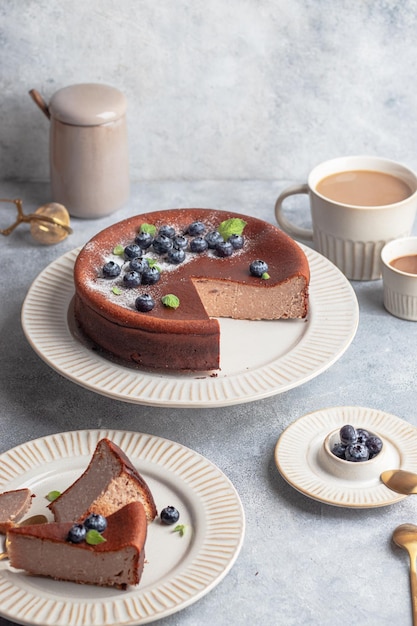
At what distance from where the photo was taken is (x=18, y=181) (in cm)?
359

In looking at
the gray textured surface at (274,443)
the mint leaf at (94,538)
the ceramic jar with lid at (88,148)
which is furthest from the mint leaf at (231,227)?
the mint leaf at (94,538)

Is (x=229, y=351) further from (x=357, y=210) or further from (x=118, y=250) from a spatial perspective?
(x=357, y=210)

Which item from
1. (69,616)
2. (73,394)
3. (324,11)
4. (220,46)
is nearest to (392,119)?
(324,11)

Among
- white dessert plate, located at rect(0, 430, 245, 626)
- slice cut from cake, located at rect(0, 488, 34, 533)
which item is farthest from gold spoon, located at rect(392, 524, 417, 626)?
slice cut from cake, located at rect(0, 488, 34, 533)

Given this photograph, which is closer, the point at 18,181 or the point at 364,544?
the point at 364,544

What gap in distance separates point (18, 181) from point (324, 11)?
1312 mm

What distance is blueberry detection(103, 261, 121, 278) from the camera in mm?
2559

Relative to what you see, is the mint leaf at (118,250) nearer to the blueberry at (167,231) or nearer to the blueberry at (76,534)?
the blueberry at (167,231)

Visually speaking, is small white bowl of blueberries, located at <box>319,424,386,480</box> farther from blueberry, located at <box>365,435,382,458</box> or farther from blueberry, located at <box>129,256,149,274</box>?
blueberry, located at <box>129,256,149,274</box>

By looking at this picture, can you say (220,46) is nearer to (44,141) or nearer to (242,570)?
(44,141)

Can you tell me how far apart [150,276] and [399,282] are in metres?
0.76

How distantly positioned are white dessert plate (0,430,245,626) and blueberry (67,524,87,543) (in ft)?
0.34

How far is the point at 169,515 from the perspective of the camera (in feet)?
6.48

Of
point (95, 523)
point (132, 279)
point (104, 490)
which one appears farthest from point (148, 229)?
point (95, 523)
